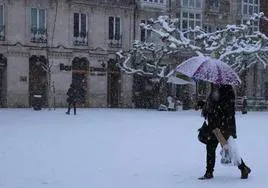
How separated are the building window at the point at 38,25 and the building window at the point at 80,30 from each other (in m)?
2.29

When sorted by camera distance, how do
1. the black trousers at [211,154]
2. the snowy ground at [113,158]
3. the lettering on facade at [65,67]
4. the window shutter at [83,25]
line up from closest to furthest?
1. the snowy ground at [113,158]
2. the black trousers at [211,154]
3. the lettering on facade at [65,67]
4. the window shutter at [83,25]

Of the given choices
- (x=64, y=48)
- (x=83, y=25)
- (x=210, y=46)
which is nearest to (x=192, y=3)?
(x=83, y=25)

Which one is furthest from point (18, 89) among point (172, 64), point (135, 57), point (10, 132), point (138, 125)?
point (10, 132)

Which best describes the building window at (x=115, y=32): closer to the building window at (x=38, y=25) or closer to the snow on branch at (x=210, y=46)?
the snow on branch at (x=210, y=46)

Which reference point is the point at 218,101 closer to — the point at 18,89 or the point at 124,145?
the point at 124,145

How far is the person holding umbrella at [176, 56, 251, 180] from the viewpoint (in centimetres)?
913

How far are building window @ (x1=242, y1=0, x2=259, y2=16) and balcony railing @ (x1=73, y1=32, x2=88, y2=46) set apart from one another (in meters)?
15.4

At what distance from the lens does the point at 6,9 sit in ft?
118

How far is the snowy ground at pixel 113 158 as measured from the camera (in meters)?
9.02

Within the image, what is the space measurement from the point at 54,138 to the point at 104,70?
24660 millimetres

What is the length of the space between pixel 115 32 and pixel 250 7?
13.8 metres

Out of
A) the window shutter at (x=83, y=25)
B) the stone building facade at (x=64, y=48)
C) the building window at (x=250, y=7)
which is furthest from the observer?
the building window at (x=250, y=7)

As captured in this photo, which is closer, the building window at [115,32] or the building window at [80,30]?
the building window at [80,30]

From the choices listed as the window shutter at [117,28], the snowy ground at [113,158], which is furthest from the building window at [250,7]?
the snowy ground at [113,158]
